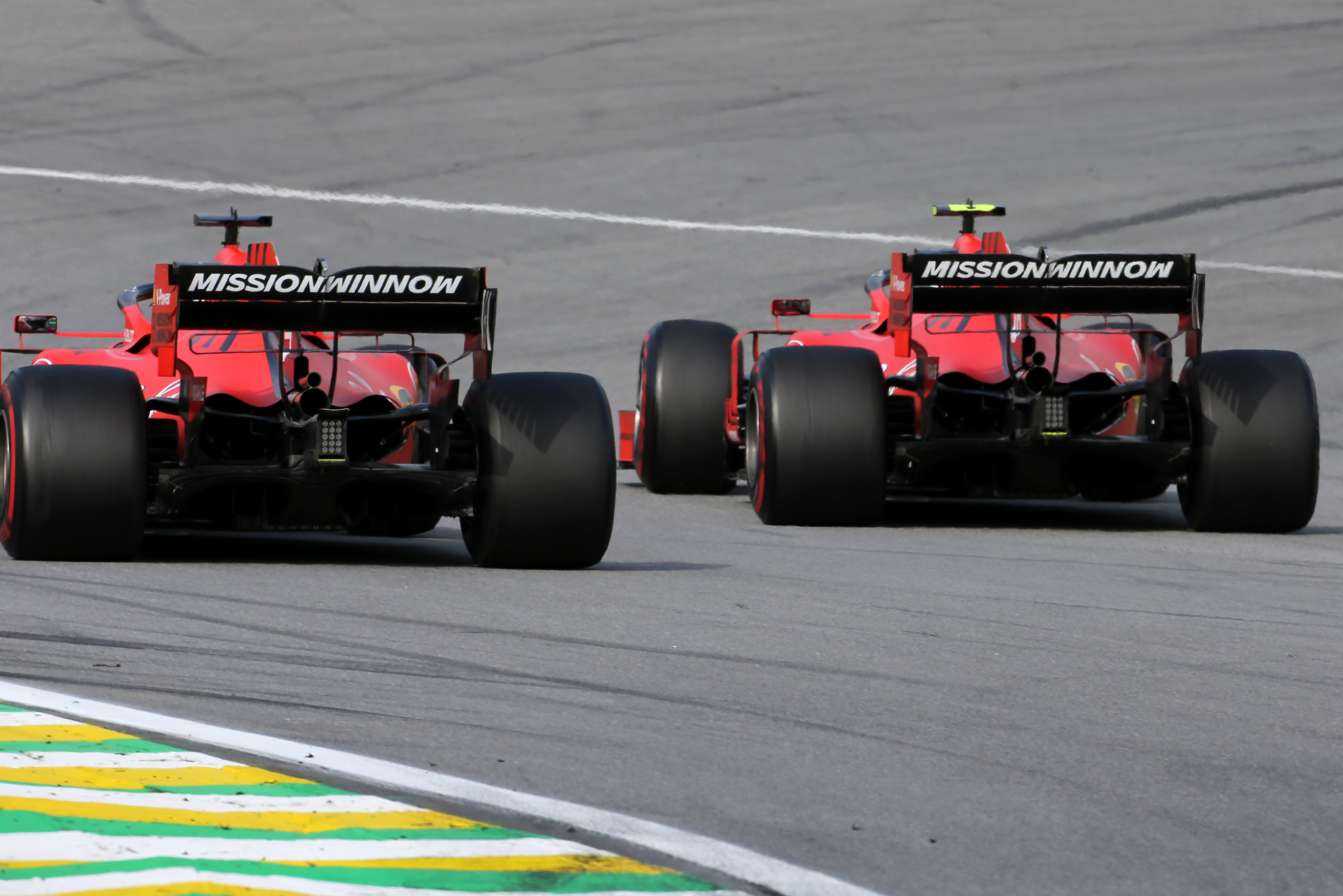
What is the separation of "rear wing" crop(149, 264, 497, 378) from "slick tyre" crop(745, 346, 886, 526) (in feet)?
7.95

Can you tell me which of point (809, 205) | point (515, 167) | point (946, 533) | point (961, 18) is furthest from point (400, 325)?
point (961, 18)

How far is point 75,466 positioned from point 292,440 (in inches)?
37.2

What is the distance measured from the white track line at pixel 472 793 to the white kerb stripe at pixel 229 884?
0.06 metres

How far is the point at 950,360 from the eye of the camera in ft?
→ 39.9

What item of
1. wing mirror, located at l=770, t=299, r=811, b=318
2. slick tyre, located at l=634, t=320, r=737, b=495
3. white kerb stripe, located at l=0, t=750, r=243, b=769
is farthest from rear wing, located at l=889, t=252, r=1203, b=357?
white kerb stripe, located at l=0, t=750, r=243, b=769

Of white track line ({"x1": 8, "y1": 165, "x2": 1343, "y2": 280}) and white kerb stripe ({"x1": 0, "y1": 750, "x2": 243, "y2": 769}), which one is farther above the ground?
white track line ({"x1": 8, "y1": 165, "x2": 1343, "y2": 280})

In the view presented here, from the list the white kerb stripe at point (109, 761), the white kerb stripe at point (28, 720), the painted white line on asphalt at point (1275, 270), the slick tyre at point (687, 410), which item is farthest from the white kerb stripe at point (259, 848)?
the painted white line on asphalt at point (1275, 270)

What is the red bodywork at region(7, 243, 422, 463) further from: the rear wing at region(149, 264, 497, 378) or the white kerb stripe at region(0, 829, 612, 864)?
the white kerb stripe at region(0, 829, 612, 864)

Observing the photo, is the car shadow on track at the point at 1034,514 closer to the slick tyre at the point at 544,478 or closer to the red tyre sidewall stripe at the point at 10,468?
the slick tyre at the point at 544,478

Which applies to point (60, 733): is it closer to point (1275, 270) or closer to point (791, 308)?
point (791, 308)

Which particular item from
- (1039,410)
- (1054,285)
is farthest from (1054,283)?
(1039,410)

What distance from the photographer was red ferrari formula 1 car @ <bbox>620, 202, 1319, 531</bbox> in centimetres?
1147

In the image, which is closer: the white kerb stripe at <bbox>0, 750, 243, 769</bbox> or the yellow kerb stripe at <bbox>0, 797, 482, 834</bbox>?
the yellow kerb stripe at <bbox>0, 797, 482, 834</bbox>

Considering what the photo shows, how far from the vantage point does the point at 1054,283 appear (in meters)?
11.4
